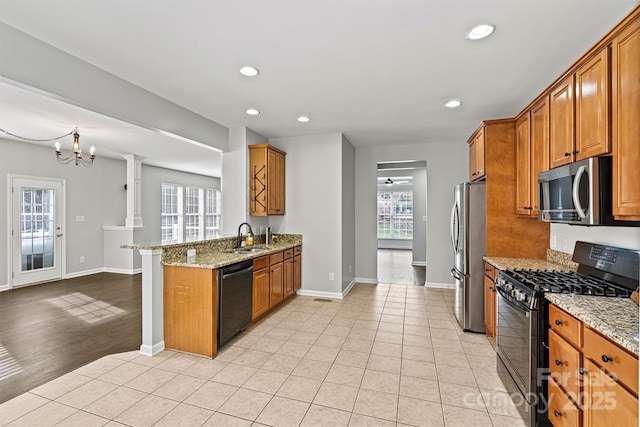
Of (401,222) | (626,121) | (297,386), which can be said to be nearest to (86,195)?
(297,386)

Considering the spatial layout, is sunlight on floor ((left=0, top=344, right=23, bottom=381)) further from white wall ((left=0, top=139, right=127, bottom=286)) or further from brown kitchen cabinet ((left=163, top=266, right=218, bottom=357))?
white wall ((left=0, top=139, right=127, bottom=286))

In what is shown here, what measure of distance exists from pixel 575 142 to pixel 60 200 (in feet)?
26.7

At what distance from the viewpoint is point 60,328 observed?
3.56 m

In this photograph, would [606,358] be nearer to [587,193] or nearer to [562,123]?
[587,193]

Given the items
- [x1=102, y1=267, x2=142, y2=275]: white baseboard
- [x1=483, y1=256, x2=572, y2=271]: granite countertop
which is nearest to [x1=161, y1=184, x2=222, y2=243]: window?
[x1=102, y1=267, x2=142, y2=275]: white baseboard

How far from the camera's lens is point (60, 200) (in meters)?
6.09

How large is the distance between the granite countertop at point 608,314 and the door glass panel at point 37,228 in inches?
310

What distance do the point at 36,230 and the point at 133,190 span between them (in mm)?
1817

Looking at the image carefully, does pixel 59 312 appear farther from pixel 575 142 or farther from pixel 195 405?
pixel 575 142

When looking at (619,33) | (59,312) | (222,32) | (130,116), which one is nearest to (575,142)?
(619,33)

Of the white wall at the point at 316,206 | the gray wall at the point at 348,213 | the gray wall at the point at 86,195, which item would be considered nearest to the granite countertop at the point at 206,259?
the white wall at the point at 316,206

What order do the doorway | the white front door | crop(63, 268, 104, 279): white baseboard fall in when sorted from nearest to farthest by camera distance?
the white front door, crop(63, 268, 104, 279): white baseboard, the doorway

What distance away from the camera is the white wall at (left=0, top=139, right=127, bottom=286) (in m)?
5.29

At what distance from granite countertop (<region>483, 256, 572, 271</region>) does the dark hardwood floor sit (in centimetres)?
375
